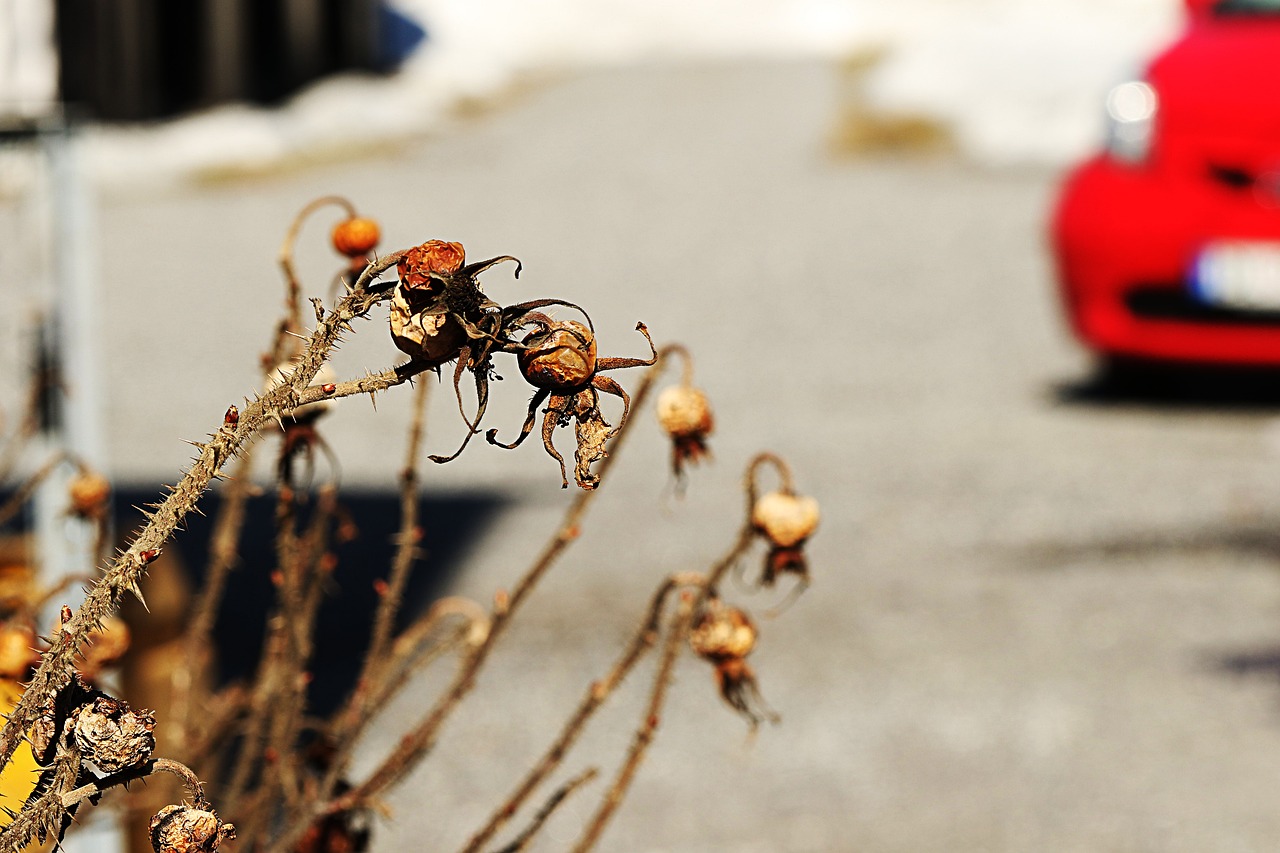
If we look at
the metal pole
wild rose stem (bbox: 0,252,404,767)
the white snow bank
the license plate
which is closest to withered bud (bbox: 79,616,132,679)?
wild rose stem (bbox: 0,252,404,767)

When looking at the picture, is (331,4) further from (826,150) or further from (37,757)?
(37,757)

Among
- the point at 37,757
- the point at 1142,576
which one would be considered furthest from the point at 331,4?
the point at 37,757

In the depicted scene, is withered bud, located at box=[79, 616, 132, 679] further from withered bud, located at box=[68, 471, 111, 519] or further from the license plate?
the license plate

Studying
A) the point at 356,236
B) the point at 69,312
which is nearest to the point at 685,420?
the point at 356,236

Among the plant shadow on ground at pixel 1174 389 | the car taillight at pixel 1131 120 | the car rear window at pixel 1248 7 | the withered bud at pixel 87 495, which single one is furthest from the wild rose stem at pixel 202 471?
the car rear window at pixel 1248 7

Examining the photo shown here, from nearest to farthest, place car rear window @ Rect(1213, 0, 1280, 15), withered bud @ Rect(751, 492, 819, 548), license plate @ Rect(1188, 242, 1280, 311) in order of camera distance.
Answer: withered bud @ Rect(751, 492, 819, 548), license plate @ Rect(1188, 242, 1280, 311), car rear window @ Rect(1213, 0, 1280, 15)
